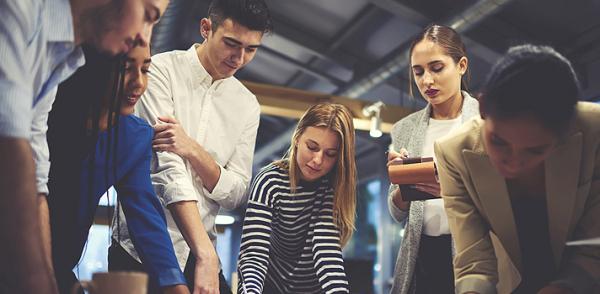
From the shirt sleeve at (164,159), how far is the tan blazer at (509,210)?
0.74 meters

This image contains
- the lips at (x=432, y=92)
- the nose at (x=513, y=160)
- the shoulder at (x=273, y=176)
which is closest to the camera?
the nose at (x=513, y=160)

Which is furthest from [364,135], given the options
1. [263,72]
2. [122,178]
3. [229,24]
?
[122,178]

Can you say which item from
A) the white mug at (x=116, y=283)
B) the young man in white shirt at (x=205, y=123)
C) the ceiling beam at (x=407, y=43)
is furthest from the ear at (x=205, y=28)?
the ceiling beam at (x=407, y=43)

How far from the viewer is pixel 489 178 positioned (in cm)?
143

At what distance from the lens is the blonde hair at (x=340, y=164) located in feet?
7.00

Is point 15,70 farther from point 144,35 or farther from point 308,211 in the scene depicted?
point 308,211

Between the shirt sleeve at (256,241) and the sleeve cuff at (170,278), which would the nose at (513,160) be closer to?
the sleeve cuff at (170,278)

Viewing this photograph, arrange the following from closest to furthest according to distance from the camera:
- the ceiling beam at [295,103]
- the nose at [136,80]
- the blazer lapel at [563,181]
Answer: the blazer lapel at [563,181] → the nose at [136,80] → the ceiling beam at [295,103]

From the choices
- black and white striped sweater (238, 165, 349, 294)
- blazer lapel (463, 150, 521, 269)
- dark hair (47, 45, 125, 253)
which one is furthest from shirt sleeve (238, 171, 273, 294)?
blazer lapel (463, 150, 521, 269)

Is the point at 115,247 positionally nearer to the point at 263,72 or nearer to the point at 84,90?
the point at 84,90

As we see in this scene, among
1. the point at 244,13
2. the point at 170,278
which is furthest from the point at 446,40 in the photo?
the point at 170,278

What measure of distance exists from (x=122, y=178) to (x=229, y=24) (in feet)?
2.60

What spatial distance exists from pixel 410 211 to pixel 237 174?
58cm

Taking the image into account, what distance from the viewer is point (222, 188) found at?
1989 millimetres
